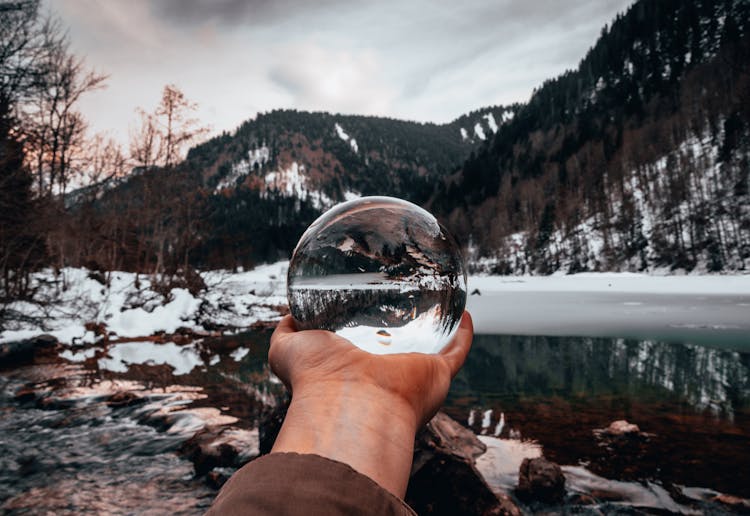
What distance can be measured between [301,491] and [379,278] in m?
0.92

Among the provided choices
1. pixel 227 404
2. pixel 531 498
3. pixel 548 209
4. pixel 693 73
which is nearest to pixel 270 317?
pixel 227 404

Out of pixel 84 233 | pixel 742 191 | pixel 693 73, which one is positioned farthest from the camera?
pixel 693 73

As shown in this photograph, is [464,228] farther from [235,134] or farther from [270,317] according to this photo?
[235,134]

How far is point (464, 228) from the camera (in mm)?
69750

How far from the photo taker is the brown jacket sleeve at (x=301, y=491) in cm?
65

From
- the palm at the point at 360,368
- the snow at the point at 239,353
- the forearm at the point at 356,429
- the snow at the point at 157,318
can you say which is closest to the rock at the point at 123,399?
the snow at the point at 239,353

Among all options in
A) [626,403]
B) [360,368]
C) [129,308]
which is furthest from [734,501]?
[129,308]

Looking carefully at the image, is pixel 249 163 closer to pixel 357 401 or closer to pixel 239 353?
pixel 239 353

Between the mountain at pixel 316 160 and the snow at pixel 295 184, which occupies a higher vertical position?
the mountain at pixel 316 160

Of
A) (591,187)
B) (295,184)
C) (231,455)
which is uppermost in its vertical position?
(295,184)

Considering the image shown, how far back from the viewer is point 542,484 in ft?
12.0

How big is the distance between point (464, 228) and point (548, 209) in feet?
49.5

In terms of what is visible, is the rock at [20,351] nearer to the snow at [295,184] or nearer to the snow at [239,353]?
the snow at [239,353]

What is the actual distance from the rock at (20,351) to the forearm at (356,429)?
425 inches
